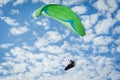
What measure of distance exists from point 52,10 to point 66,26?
1721mm

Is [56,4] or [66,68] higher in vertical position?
Answer: [56,4]

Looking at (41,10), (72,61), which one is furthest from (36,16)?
(72,61)

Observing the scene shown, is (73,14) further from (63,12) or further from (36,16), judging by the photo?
(36,16)

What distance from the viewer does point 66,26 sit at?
3131cm

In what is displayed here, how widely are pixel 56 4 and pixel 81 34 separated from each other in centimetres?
278

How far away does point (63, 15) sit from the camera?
100 ft

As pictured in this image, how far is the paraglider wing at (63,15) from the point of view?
30117 mm

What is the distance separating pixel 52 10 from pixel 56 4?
0.74 meters

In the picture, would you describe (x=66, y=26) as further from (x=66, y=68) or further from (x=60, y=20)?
(x=66, y=68)

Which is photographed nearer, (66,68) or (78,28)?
(78,28)

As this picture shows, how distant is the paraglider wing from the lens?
30.1 m

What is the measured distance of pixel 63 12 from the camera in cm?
3031

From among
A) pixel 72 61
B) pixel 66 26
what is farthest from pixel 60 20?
pixel 72 61

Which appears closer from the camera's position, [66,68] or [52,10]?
[52,10]
